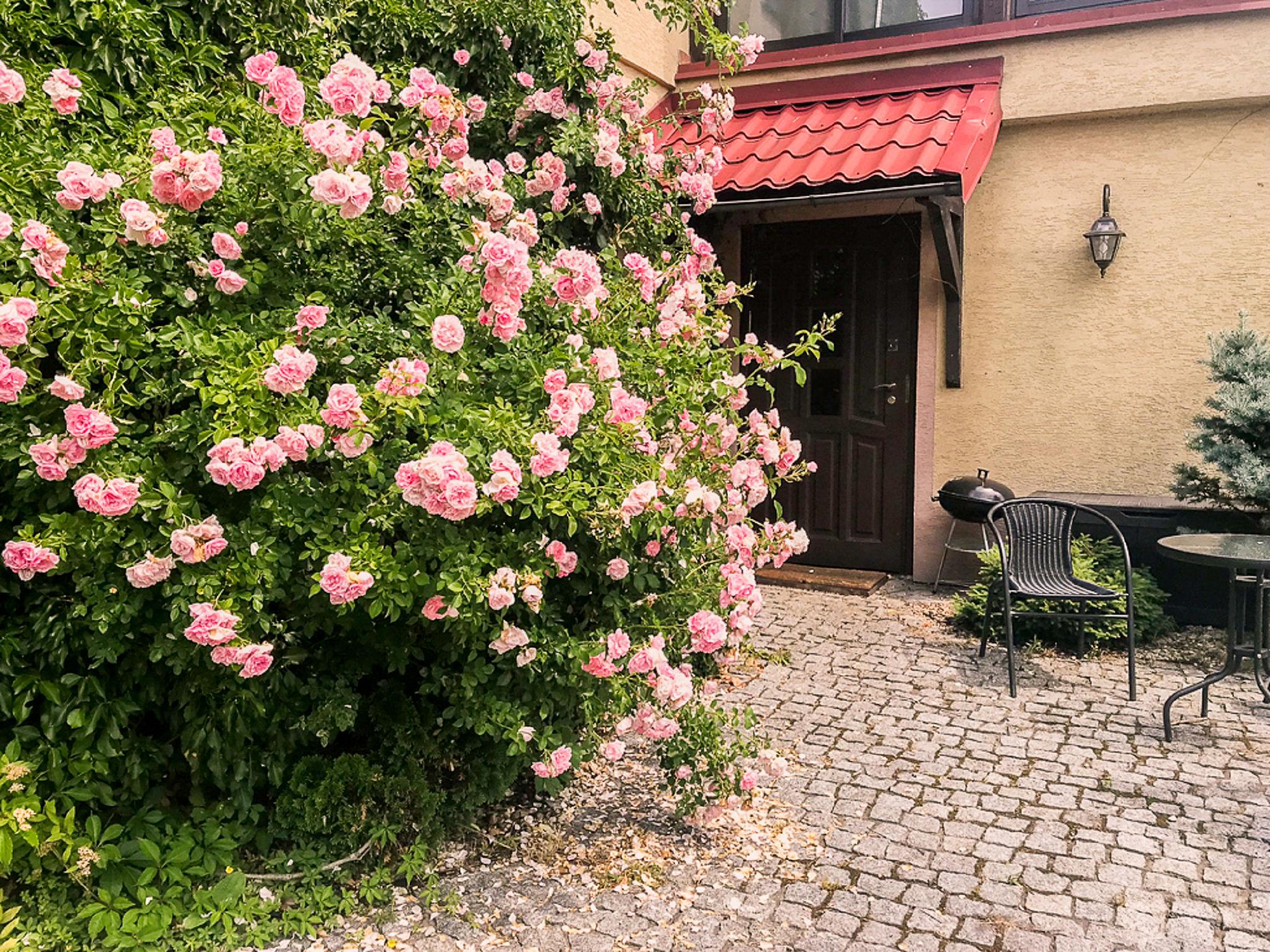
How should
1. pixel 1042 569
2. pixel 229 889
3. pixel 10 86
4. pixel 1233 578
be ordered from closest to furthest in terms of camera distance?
pixel 10 86 → pixel 229 889 → pixel 1233 578 → pixel 1042 569

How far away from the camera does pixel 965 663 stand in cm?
527

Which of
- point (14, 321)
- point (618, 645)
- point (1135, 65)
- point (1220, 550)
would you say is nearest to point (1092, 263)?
point (1135, 65)

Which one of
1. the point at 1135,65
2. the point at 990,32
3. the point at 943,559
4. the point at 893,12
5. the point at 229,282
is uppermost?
the point at 893,12

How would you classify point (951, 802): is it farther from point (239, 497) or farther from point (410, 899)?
point (239, 497)

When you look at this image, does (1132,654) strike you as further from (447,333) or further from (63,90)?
(63,90)

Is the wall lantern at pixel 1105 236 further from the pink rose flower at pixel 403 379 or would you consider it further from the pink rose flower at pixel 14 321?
the pink rose flower at pixel 14 321

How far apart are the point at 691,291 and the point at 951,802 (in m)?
2.10

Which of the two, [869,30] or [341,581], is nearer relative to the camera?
[341,581]

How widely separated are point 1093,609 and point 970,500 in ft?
3.78

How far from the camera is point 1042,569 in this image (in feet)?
17.1

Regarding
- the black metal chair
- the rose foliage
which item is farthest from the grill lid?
the rose foliage

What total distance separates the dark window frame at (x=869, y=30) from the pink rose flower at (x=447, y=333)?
5.98 metres

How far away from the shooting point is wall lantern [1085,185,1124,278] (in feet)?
20.7

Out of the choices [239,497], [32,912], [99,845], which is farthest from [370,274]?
[32,912]
